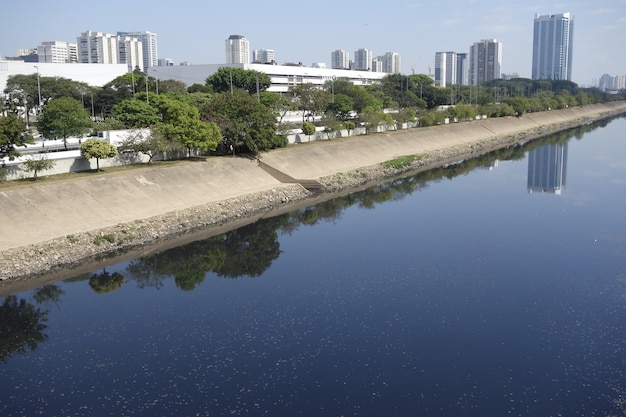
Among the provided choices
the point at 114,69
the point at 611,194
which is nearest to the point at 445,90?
the point at 114,69

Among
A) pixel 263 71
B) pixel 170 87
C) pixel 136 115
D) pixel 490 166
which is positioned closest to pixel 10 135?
pixel 136 115

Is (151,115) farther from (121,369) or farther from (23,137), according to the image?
(121,369)

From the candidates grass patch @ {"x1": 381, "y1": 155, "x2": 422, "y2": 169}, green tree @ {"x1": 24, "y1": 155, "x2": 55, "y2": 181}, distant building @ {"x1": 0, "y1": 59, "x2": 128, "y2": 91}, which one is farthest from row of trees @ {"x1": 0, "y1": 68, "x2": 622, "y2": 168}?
distant building @ {"x1": 0, "y1": 59, "x2": 128, "y2": 91}

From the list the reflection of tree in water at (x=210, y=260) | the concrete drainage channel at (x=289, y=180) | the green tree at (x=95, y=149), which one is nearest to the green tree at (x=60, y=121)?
the green tree at (x=95, y=149)

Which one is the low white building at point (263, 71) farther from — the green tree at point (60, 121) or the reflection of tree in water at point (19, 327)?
the reflection of tree in water at point (19, 327)

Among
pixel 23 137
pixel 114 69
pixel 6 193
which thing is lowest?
pixel 6 193

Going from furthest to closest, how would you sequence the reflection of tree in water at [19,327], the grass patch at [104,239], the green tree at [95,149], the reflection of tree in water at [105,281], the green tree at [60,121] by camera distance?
the green tree at [60,121]
the green tree at [95,149]
the grass patch at [104,239]
the reflection of tree in water at [105,281]
the reflection of tree in water at [19,327]
